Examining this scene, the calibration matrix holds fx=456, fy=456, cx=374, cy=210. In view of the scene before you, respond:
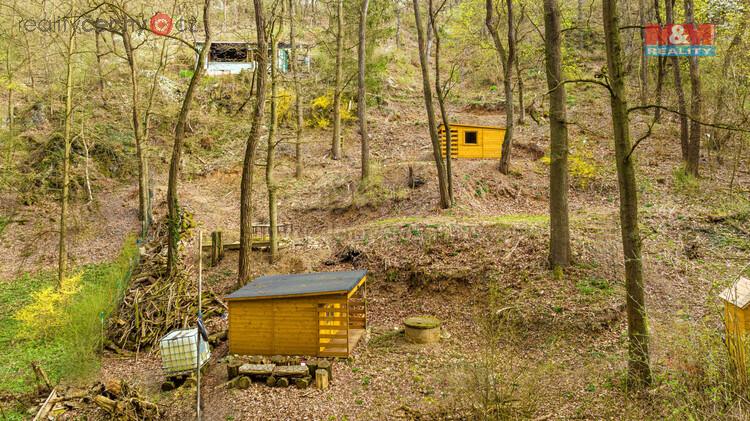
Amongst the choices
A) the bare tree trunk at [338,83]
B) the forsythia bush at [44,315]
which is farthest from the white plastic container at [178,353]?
the bare tree trunk at [338,83]

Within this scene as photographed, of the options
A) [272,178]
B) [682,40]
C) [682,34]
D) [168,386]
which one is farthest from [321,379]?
[682,34]

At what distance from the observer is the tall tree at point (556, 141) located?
441 inches

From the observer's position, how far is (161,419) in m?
8.74

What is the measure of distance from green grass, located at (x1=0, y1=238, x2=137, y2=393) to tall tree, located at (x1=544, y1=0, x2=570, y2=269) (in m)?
11.9

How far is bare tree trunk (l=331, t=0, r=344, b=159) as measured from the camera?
2346cm

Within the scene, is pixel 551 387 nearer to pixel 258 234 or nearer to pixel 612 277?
pixel 612 277

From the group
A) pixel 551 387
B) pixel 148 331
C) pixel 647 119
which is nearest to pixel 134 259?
pixel 148 331

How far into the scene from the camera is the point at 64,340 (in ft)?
43.5

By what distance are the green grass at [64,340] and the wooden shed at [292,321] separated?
3711mm

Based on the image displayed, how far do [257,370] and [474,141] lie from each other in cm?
1779

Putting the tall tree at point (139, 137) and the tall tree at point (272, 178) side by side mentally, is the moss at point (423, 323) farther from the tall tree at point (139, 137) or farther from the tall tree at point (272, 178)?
the tall tree at point (139, 137)

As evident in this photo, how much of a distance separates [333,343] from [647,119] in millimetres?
22709

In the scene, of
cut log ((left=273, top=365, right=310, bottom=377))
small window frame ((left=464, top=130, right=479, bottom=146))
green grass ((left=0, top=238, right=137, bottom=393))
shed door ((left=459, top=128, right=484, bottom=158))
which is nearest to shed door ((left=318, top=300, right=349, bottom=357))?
cut log ((left=273, top=365, right=310, bottom=377))

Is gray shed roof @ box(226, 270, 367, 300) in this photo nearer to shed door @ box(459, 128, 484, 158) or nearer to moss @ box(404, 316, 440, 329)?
moss @ box(404, 316, 440, 329)
